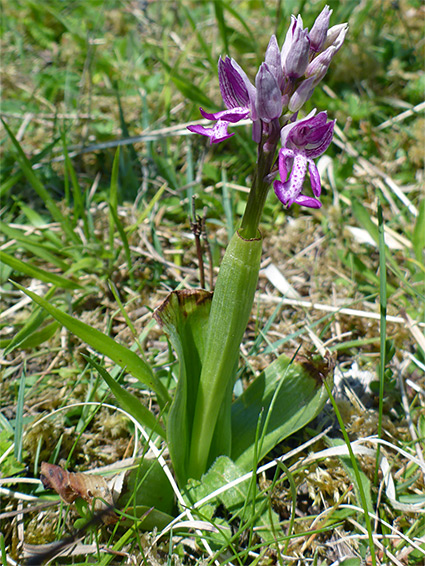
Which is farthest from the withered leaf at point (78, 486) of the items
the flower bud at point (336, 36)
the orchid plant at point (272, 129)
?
the flower bud at point (336, 36)

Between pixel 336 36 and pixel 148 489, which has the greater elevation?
pixel 336 36

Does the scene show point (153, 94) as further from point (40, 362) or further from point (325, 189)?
point (40, 362)

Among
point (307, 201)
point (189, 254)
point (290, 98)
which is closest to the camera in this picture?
point (307, 201)

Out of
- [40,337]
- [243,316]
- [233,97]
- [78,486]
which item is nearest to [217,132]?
[233,97]

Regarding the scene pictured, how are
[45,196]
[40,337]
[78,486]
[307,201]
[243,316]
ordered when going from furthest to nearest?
[45,196], [40,337], [78,486], [243,316], [307,201]

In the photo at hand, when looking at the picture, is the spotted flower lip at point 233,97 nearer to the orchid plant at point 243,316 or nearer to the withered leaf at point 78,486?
the orchid plant at point 243,316

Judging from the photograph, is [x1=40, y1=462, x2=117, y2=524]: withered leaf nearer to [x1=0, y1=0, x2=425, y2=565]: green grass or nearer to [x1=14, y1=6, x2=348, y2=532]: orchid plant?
[x1=0, y1=0, x2=425, y2=565]: green grass

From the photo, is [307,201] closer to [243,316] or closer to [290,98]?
[290,98]

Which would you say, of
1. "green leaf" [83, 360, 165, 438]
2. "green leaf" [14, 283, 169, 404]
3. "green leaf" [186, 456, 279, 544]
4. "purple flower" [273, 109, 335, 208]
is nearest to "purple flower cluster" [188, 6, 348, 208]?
"purple flower" [273, 109, 335, 208]
